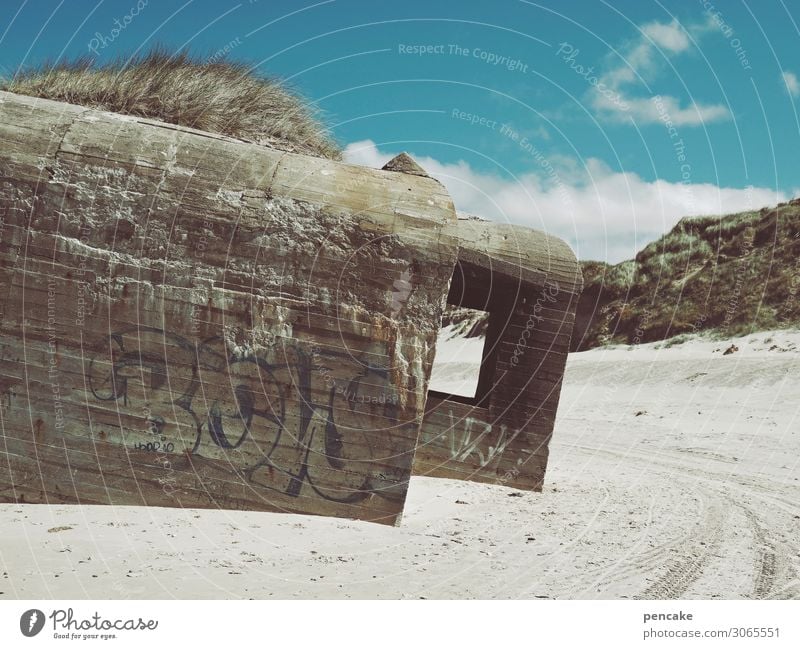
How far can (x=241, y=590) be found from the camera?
3.66 metres

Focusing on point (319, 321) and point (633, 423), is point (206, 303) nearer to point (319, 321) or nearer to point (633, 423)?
point (319, 321)

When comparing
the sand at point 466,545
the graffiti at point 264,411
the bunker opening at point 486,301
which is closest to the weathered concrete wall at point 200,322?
the graffiti at point 264,411

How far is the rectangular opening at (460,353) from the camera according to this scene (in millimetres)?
20984

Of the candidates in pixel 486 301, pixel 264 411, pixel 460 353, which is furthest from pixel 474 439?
pixel 460 353

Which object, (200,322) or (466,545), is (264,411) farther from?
(466,545)

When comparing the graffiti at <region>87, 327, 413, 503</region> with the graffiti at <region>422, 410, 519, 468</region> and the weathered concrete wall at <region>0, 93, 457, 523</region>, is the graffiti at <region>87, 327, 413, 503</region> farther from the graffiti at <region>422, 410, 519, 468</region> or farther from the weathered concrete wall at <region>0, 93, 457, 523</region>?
the graffiti at <region>422, 410, 519, 468</region>

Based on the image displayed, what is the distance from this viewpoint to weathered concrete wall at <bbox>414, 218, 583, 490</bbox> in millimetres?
6609

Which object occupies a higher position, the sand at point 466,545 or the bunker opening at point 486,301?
the bunker opening at point 486,301

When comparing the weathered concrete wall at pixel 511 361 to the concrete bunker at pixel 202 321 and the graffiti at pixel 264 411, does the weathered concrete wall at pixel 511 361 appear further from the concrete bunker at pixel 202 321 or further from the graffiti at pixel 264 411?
the graffiti at pixel 264 411

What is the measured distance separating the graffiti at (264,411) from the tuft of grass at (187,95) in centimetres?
219

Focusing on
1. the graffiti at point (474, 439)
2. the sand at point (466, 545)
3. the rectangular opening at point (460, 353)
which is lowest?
the sand at point (466, 545)

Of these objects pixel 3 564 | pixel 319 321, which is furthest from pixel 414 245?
pixel 3 564

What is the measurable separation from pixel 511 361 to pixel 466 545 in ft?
8.20

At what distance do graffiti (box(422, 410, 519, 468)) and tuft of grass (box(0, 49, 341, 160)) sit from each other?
3014mm
